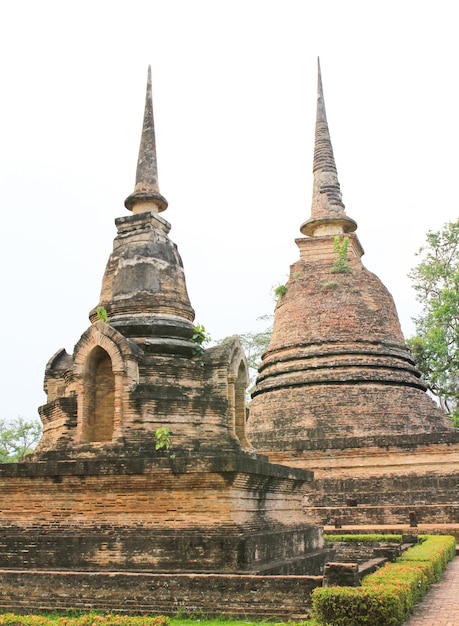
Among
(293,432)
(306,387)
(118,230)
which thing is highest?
(118,230)

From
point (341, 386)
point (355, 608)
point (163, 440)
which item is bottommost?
point (355, 608)

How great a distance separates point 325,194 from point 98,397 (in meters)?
15.8

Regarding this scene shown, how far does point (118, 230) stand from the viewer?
14.8 m

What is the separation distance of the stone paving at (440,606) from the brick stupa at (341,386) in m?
6.80

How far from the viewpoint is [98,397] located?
12.6 metres

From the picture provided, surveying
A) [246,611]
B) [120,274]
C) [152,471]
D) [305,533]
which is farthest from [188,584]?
[120,274]

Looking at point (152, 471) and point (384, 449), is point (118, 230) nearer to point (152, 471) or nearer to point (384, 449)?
point (152, 471)

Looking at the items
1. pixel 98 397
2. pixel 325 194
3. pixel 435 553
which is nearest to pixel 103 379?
pixel 98 397

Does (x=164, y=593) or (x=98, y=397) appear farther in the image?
(x=98, y=397)

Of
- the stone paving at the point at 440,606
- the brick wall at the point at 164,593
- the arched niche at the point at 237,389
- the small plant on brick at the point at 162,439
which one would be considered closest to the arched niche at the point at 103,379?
the small plant on brick at the point at 162,439

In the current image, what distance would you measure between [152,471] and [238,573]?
1.96m

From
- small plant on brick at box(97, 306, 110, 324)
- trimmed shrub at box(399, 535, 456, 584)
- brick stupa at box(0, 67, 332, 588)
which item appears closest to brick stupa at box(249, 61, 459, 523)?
trimmed shrub at box(399, 535, 456, 584)

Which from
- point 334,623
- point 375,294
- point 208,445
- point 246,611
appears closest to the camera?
point 334,623

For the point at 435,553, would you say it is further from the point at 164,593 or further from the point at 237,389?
the point at 164,593
